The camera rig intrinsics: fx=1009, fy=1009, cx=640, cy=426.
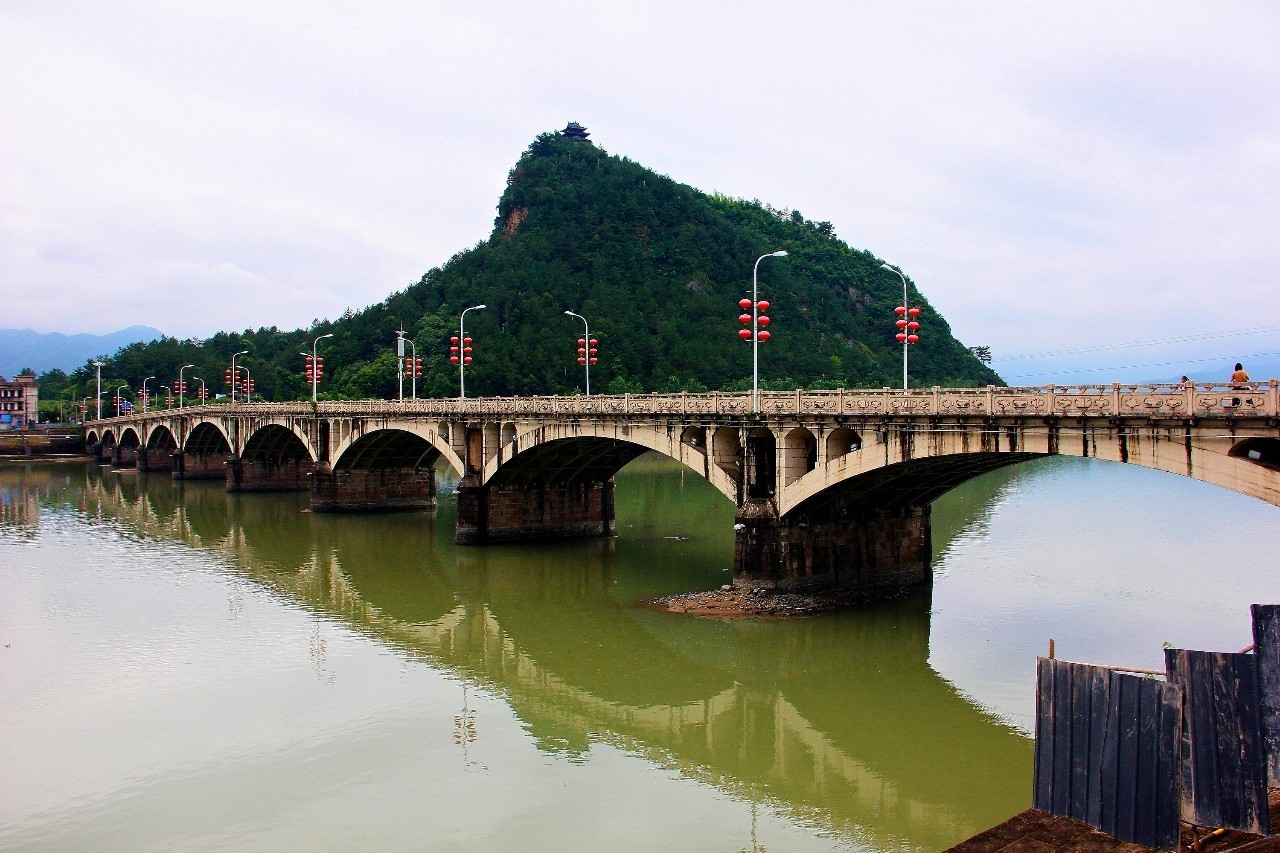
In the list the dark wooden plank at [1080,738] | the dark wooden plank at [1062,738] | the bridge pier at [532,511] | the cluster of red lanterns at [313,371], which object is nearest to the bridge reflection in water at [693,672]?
the bridge pier at [532,511]

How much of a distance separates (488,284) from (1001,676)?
361ft

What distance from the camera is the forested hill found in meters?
112

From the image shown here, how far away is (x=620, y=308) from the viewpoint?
12125 centimetres

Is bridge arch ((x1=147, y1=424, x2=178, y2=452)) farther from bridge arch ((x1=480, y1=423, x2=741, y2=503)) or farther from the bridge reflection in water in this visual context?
bridge arch ((x1=480, y1=423, x2=741, y2=503))

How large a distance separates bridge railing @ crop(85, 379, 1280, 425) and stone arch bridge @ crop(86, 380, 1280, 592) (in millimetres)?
50

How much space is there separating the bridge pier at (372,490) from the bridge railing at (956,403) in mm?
19159

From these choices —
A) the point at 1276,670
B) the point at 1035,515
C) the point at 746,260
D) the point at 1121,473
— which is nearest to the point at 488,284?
the point at 746,260

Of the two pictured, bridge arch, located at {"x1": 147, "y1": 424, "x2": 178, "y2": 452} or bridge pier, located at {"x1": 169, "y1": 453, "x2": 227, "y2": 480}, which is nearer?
bridge pier, located at {"x1": 169, "y1": 453, "x2": 227, "y2": 480}

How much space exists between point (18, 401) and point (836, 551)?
173 metres

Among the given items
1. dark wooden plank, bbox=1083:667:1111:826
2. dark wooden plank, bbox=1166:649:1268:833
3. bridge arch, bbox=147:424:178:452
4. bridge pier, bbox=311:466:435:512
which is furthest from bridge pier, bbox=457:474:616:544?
bridge arch, bbox=147:424:178:452

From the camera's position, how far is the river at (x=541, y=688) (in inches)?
734

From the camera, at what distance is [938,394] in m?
27.8

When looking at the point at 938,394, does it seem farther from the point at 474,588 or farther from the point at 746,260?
the point at 746,260

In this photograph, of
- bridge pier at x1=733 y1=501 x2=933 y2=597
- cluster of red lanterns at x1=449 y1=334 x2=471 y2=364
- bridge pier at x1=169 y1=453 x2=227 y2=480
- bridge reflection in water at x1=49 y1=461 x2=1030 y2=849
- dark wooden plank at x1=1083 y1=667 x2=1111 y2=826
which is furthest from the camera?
bridge pier at x1=169 y1=453 x2=227 y2=480
